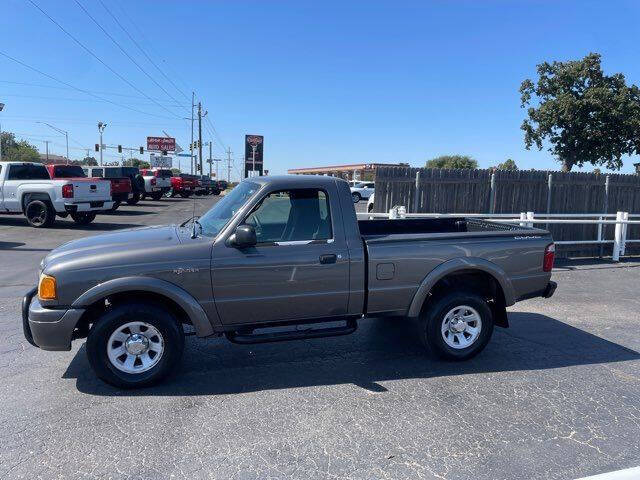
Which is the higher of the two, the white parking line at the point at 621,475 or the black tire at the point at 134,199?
the black tire at the point at 134,199

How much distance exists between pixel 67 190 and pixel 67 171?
3745 mm

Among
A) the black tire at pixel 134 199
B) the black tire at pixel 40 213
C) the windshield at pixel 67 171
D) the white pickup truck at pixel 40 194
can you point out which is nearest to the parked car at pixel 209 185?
the black tire at pixel 134 199

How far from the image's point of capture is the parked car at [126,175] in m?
23.5

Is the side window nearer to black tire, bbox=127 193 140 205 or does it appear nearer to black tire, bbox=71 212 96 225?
black tire, bbox=71 212 96 225

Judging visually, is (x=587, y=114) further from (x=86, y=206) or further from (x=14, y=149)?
(x=14, y=149)

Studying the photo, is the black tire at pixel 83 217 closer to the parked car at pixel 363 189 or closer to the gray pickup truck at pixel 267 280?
the gray pickup truck at pixel 267 280

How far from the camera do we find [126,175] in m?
25.2

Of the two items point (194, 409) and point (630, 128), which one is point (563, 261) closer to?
point (194, 409)

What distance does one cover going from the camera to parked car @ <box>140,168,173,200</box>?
1177 inches

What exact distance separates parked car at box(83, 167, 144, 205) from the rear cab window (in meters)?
6.10

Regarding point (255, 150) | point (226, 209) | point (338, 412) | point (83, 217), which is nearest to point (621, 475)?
point (338, 412)

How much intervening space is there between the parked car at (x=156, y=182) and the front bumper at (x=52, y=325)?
2676 cm

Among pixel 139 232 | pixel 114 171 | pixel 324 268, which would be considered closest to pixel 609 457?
pixel 324 268

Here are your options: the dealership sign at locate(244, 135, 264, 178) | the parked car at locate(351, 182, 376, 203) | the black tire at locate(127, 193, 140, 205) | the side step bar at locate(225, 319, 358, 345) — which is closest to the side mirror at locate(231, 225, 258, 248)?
the side step bar at locate(225, 319, 358, 345)
